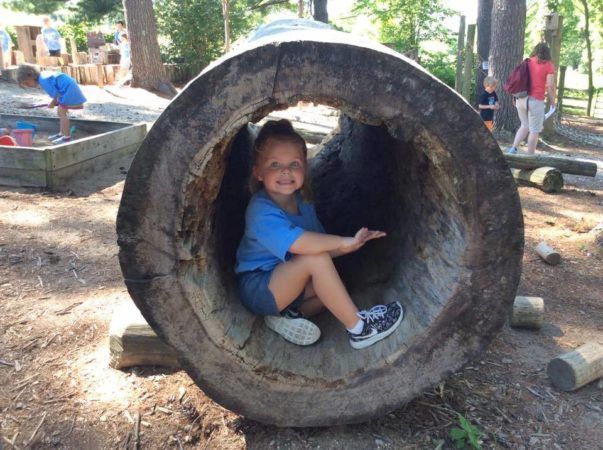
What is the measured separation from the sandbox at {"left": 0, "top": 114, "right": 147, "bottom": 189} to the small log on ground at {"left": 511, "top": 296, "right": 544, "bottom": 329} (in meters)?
4.99

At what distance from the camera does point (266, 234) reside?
2498 millimetres

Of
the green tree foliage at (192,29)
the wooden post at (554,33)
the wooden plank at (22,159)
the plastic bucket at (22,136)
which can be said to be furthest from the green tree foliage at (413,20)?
the wooden plank at (22,159)

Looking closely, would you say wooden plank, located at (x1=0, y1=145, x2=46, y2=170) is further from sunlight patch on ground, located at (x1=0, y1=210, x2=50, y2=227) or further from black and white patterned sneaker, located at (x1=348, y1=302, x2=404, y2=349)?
black and white patterned sneaker, located at (x1=348, y1=302, x2=404, y2=349)

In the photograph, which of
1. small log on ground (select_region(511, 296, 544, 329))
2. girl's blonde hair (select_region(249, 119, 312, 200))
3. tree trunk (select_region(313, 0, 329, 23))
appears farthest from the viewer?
tree trunk (select_region(313, 0, 329, 23))

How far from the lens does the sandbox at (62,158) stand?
6.00 m

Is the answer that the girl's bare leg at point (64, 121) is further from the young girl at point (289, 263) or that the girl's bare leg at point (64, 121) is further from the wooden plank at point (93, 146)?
the young girl at point (289, 263)

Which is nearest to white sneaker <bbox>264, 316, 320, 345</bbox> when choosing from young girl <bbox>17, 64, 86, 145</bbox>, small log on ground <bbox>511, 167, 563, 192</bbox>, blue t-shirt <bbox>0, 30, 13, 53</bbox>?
small log on ground <bbox>511, 167, 563, 192</bbox>

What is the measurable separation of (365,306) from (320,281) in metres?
0.48

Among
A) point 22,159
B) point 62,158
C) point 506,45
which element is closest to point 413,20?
point 506,45

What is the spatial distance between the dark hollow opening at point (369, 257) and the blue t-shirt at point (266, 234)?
15cm

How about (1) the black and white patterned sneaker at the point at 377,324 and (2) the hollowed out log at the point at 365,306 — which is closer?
(2) the hollowed out log at the point at 365,306

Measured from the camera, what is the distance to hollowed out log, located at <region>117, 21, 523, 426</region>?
1.95 m

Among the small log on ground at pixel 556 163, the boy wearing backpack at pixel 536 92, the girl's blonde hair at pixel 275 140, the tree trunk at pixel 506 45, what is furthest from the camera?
the tree trunk at pixel 506 45

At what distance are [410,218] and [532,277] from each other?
200 centimetres
